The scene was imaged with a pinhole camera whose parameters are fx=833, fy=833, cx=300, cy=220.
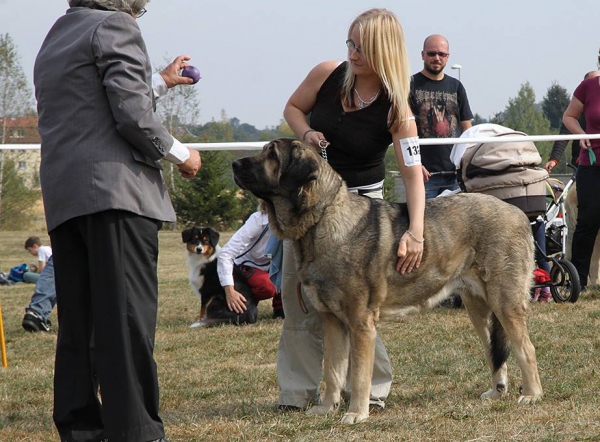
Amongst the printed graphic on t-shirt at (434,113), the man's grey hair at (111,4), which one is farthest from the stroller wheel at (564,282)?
the man's grey hair at (111,4)

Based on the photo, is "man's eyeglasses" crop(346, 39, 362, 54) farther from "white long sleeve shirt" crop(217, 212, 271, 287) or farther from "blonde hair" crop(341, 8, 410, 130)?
"white long sleeve shirt" crop(217, 212, 271, 287)

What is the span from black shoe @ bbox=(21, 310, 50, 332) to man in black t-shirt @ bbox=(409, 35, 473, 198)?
4693 millimetres

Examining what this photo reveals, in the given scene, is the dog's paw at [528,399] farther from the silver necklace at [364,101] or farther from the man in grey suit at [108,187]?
the man in grey suit at [108,187]

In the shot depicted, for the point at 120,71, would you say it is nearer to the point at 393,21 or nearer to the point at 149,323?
the point at 149,323

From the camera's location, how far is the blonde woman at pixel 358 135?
446 cm

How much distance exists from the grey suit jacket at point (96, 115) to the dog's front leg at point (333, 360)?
1402 mm

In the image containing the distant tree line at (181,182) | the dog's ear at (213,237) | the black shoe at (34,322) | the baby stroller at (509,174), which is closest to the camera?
the baby stroller at (509,174)

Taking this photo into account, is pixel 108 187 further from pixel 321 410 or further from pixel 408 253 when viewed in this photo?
pixel 321 410

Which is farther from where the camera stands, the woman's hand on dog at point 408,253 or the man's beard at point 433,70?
the man's beard at point 433,70

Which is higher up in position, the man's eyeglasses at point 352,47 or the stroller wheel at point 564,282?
the man's eyeglasses at point 352,47

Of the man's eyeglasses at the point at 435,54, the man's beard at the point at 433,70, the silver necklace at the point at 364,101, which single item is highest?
the man's eyeglasses at the point at 435,54

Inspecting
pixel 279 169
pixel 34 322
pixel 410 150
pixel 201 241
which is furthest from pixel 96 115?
pixel 201 241

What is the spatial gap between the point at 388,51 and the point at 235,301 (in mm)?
5024

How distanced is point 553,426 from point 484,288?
1.03m
